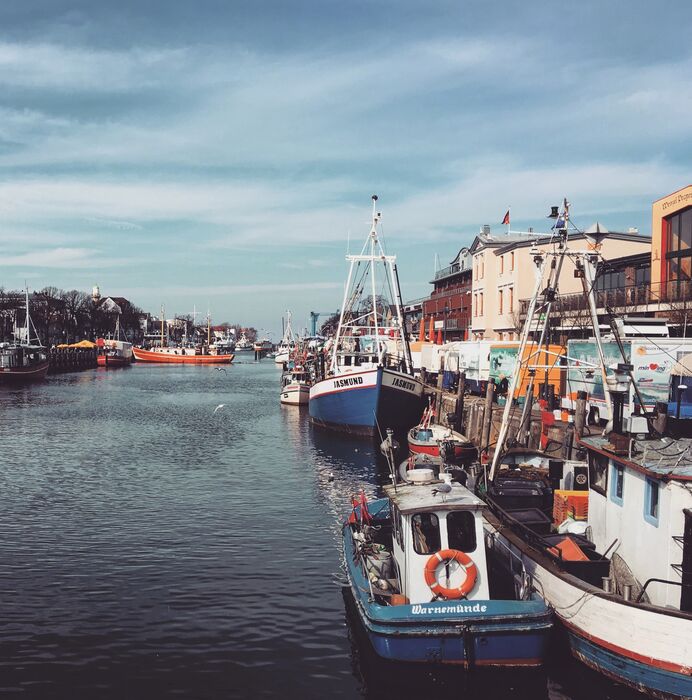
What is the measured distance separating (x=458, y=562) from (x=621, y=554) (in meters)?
3.85

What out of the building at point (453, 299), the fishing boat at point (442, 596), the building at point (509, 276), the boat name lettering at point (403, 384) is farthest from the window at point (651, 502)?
the building at point (453, 299)

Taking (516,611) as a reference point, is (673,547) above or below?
above

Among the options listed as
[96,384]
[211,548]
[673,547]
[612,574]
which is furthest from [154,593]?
[96,384]

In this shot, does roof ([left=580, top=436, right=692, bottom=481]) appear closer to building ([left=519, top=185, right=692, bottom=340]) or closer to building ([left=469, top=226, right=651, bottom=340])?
building ([left=519, top=185, right=692, bottom=340])

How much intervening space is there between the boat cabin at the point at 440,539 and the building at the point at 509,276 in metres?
46.6

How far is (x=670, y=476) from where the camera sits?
1441 centimetres

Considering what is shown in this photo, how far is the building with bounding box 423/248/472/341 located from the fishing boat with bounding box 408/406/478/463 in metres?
52.1

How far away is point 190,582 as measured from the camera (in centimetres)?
2088

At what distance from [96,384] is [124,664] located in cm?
9923

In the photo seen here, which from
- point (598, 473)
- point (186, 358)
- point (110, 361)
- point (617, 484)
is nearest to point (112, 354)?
point (110, 361)

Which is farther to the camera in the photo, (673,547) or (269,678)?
(269,678)

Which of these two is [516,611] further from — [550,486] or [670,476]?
[550,486]

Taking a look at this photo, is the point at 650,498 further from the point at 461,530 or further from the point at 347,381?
the point at 347,381

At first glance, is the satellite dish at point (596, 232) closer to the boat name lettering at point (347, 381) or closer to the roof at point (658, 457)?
the roof at point (658, 457)
